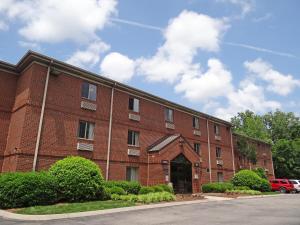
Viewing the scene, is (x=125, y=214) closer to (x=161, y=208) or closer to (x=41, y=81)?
(x=161, y=208)

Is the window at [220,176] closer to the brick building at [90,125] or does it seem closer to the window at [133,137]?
the brick building at [90,125]

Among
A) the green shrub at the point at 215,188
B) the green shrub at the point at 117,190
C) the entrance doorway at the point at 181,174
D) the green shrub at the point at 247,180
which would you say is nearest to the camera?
the green shrub at the point at 117,190

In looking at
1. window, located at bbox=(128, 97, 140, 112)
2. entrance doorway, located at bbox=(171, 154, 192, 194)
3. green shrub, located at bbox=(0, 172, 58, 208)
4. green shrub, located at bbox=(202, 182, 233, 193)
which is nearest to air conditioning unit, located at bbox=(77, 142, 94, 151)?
green shrub, located at bbox=(0, 172, 58, 208)

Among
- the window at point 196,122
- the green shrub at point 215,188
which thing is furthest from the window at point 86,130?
the window at point 196,122

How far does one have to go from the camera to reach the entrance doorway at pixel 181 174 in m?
25.4

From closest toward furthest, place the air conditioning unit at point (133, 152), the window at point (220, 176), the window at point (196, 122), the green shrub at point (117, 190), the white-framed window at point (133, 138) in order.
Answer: the green shrub at point (117, 190) → the air conditioning unit at point (133, 152) → the white-framed window at point (133, 138) → the window at point (196, 122) → the window at point (220, 176)

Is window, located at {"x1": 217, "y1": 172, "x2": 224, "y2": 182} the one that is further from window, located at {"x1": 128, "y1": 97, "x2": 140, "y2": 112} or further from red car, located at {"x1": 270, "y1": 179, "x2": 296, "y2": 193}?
window, located at {"x1": 128, "y1": 97, "x2": 140, "y2": 112}

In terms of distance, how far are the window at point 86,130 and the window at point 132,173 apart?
438 cm

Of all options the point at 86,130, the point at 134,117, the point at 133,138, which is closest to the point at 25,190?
the point at 86,130

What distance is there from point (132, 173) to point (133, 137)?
2981 mm

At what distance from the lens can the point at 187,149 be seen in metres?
26.5

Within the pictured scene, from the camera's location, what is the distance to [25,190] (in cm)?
1430

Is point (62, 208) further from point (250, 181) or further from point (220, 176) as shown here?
point (220, 176)

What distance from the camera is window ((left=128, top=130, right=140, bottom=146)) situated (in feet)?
78.9
